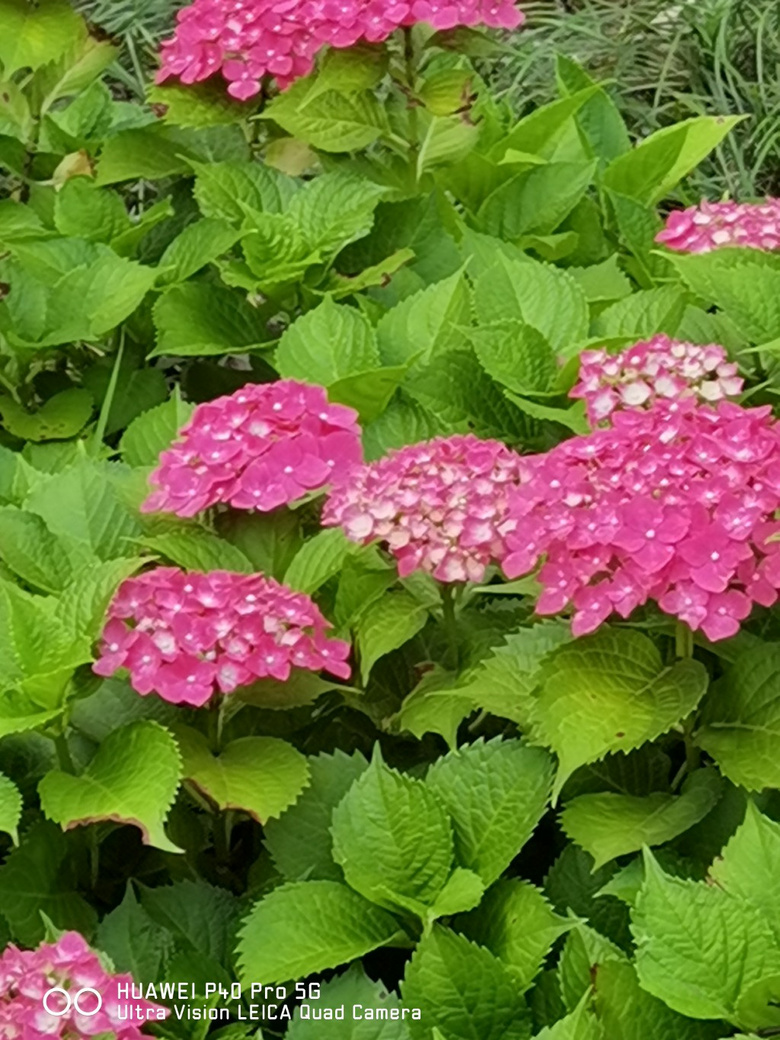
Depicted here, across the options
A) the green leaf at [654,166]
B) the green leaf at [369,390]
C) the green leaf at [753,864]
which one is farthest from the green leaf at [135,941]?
the green leaf at [654,166]

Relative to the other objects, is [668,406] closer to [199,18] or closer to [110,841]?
[110,841]

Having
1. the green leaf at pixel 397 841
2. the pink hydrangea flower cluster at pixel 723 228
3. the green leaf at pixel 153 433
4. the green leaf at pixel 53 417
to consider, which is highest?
the pink hydrangea flower cluster at pixel 723 228

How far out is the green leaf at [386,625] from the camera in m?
1.39

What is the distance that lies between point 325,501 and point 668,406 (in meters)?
0.32

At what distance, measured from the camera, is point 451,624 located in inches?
57.5

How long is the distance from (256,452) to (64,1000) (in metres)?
0.51

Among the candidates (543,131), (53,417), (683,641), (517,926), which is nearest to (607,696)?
(683,641)

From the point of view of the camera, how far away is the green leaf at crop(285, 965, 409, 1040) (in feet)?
3.97

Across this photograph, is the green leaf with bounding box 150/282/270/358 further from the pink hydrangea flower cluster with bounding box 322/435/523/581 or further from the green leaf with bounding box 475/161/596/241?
the pink hydrangea flower cluster with bounding box 322/435/523/581

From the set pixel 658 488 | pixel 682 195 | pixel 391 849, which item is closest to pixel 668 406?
pixel 658 488

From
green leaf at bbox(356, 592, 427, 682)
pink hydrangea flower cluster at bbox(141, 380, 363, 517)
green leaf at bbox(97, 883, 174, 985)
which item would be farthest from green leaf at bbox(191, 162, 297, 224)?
green leaf at bbox(97, 883, 174, 985)

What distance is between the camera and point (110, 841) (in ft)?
4.90

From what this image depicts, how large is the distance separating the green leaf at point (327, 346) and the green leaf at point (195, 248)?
0.24m

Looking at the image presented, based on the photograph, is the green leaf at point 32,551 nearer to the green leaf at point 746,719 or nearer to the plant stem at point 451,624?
the plant stem at point 451,624
